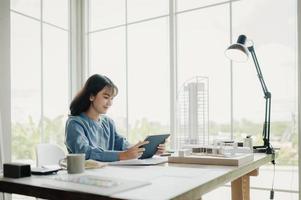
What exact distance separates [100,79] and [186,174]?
1046mm

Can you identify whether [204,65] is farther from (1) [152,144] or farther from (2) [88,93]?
(1) [152,144]

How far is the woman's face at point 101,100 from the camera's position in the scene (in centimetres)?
221

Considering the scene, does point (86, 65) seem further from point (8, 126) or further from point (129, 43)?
point (8, 126)

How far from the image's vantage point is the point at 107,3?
4.15 metres

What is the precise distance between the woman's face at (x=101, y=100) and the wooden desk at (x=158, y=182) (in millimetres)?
681

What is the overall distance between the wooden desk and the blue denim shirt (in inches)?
10.2

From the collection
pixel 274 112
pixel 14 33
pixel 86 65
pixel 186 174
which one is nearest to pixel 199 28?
pixel 274 112

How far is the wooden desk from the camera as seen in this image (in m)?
1.06

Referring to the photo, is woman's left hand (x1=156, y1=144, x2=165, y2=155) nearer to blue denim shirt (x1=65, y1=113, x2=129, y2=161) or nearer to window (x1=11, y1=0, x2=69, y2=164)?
blue denim shirt (x1=65, y1=113, x2=129, y2=161)

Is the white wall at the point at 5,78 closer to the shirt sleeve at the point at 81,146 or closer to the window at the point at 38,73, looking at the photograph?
the window at the point at 38,73

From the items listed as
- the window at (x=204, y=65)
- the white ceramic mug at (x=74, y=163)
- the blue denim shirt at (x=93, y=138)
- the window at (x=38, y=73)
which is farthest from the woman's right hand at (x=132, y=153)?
the window at (x=38, y=73)

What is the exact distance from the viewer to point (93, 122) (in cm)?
223

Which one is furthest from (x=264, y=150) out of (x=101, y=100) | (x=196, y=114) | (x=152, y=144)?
(x=101, y=100)

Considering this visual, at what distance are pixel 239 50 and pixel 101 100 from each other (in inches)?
39.0
